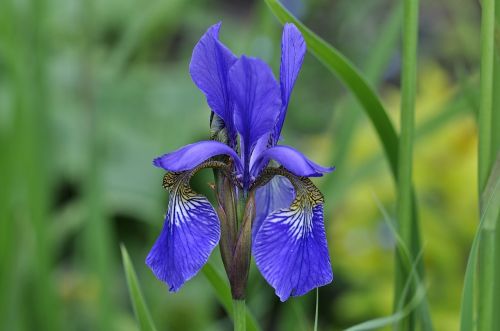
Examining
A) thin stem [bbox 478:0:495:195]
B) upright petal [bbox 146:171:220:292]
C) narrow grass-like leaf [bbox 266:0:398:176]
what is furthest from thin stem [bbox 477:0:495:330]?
upright petal [bbox 146:171:220:292]

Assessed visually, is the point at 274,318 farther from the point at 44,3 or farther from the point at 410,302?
the point at 410,302

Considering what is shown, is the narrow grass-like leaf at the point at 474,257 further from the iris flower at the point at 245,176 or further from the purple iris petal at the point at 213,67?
the purple iris petal at the point at 213,67

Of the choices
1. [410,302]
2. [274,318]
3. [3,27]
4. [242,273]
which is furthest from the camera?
[274,318]

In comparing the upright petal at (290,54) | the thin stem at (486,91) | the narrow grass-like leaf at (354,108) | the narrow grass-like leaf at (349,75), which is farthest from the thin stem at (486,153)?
the narrow grass-like leaf at (354,108)

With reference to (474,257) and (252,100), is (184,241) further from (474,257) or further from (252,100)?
(474,257)

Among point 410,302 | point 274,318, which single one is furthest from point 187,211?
point 274,318

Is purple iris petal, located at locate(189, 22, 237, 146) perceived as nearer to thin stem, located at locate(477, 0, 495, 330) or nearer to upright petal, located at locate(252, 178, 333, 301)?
upright petal, located at locate(252, 178, 333, 301)

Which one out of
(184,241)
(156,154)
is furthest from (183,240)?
(156,154)
